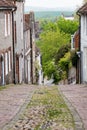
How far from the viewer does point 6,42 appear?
109ft

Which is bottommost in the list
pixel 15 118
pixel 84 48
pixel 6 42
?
pixel 15 118

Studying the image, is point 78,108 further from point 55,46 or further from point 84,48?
point 55,46

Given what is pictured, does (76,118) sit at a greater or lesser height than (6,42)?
lesser

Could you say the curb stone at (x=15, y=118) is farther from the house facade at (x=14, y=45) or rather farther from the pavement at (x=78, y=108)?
the house facade at (x=14, y=45)

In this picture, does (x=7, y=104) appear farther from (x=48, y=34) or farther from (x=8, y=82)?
(x=48, y=34)

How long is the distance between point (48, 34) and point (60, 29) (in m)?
7.89

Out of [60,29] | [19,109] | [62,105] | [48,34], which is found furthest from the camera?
[60,29]

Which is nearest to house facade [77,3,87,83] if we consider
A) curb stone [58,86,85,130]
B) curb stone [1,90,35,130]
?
curb stone [1,90,35,130]

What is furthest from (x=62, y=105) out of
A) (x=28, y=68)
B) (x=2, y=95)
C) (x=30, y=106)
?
(x=28, y=68)

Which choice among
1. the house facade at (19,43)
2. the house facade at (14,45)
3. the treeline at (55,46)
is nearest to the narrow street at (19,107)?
the house facade at (14,45)

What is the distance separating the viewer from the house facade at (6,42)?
30861 mm

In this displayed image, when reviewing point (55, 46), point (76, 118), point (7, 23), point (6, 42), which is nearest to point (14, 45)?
point (7, 23)

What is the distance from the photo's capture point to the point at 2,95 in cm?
2344

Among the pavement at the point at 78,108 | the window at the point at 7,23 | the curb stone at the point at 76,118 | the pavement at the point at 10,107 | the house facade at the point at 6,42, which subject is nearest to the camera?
the curb stone at the point at 76,118
